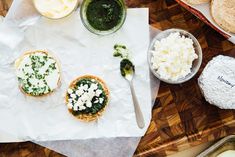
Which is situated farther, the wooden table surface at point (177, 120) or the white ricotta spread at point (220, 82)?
the wooden table surface at point (177, 120)

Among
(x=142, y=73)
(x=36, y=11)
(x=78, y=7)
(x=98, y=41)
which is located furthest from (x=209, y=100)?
(x=36, y=11)

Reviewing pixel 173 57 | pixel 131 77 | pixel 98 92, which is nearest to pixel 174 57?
pixel 173 57

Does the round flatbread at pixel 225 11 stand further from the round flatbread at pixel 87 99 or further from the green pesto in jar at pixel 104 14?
the round flatbread at pixel 87 99

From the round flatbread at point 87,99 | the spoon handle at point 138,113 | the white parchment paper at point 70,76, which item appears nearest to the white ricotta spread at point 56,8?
the white parchment paper at point 70,76

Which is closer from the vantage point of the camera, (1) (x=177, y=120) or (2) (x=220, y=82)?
(2) (x=220, y=82)

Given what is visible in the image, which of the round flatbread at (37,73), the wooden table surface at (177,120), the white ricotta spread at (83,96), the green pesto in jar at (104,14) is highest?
the green pesto in jar at (104,14)

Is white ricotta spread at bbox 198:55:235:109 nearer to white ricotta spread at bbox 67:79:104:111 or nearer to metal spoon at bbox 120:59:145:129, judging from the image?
metal spoon at bbox 120:59:145:129

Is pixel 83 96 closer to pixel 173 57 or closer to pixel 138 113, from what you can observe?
pixel 138 113
